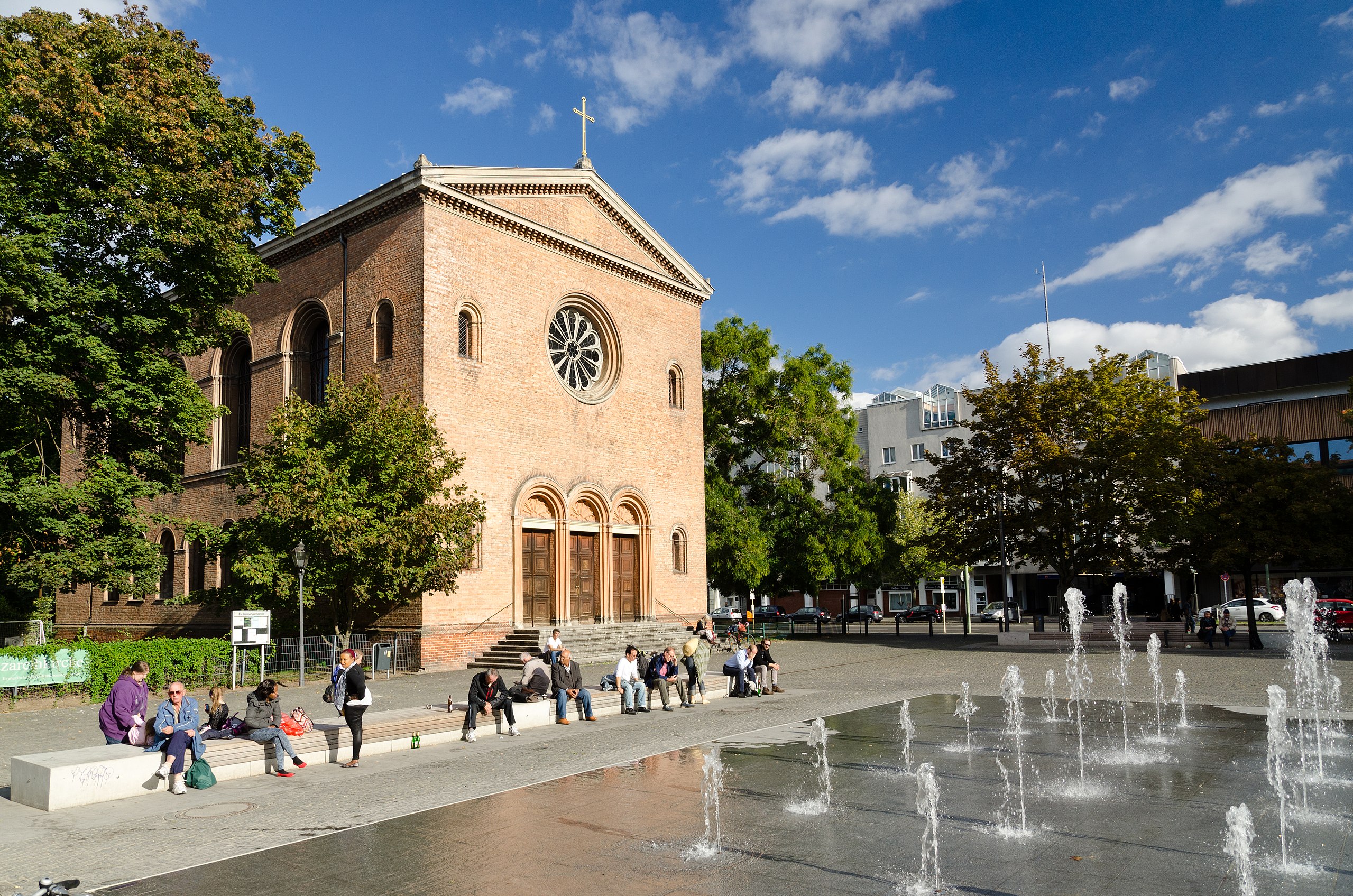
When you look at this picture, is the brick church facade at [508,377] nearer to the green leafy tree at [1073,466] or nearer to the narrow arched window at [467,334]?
the narrow arched window at [467,334]

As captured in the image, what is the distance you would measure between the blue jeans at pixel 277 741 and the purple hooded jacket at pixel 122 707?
1.52m

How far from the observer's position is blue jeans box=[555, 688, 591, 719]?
634 inches

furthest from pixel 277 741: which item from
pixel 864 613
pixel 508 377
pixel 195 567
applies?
pixel 864 613

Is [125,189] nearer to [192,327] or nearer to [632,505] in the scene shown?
[192,327]

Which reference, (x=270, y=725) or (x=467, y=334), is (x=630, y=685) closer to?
(x=270, y=725)

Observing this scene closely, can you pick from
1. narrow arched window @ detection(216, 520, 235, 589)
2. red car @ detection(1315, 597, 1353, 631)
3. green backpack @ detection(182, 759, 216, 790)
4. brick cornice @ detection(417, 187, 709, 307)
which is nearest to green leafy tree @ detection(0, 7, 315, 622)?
brick cornice @ detection(417, 187, 709, 307)

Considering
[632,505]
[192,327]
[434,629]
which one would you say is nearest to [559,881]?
[434,629]

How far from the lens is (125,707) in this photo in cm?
1204

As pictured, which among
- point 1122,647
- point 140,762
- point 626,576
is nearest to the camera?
point 140,762

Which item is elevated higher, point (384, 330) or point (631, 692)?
point (384, 330)

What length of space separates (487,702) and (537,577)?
1342 centimetres

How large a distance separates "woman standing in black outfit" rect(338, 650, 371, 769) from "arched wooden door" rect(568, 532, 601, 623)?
659 inches

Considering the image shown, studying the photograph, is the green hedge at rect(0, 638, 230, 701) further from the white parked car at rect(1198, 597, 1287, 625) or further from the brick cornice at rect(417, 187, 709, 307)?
the white parked car at rect(1198, 597, 1287, 625)

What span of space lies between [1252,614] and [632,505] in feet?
69.8
